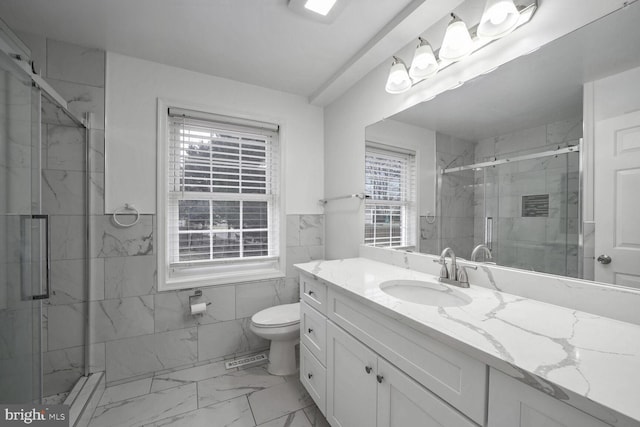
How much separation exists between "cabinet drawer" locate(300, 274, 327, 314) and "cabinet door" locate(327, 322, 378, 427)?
4.7 inches

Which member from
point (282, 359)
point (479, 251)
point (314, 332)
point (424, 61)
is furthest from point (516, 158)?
point (282, 359)

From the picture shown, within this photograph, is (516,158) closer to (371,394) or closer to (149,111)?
(371,394)

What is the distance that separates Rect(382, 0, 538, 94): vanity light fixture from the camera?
1.06 meters

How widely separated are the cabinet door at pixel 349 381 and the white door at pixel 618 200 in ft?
2.98

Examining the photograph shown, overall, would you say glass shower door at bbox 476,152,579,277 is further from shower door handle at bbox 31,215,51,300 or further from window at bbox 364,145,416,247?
shower door handle at bbox 31,215,51,300

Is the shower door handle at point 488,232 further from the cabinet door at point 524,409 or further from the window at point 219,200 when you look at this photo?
the window at point 219,200

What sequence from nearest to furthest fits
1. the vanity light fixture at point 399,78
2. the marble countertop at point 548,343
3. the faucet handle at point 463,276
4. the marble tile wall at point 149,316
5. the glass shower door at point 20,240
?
the marble countertop at point 548,343
the glass shower door at point 20,240
the faucet handle at point 463,276
the vanity light fixture at point 399,78
the marble tile wall at point 149,316

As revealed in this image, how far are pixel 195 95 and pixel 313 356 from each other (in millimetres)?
2137

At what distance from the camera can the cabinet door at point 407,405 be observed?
745 millimetres

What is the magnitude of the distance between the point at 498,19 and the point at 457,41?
0.17 meters

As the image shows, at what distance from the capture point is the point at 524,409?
0.58 m

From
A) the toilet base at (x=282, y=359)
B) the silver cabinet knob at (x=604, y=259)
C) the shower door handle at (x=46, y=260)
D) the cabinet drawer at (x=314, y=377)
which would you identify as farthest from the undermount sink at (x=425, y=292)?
the shower door handle at (x=46, y=260)

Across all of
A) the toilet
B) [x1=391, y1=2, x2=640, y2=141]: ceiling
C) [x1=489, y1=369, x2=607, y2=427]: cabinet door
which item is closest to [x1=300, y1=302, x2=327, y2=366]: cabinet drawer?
the toilet

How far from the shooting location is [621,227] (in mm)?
845
